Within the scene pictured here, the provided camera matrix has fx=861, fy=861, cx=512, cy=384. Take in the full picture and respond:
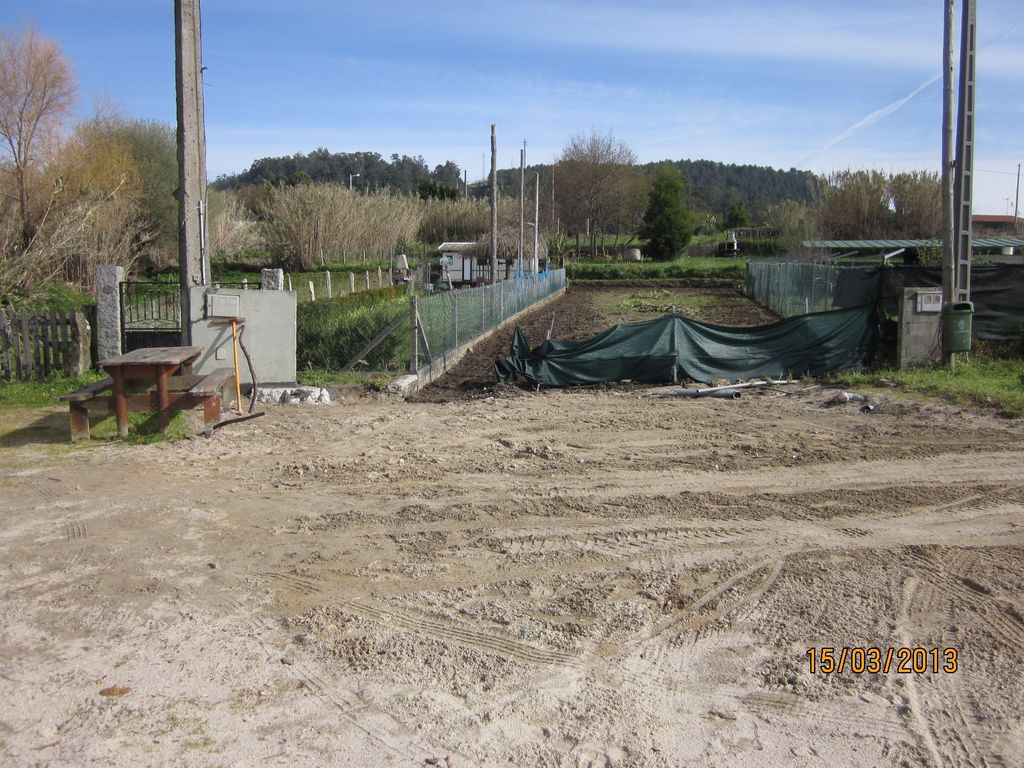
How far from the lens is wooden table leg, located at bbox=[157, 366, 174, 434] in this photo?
9.68 metres

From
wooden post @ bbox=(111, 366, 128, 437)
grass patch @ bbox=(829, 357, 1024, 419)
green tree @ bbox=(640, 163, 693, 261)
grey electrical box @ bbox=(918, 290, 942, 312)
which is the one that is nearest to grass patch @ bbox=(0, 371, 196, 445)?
wooden post @ bbox=(111, 366, 128, 437)

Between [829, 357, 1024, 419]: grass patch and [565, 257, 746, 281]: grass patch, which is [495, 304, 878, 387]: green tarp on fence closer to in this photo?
[829, 357, 1024, 419]: grass patch

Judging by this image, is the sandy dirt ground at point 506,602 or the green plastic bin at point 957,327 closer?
the sandy dirt ground at point 506,602

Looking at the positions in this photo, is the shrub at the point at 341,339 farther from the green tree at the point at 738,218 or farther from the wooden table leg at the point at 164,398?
the green tree at the point at 738,218

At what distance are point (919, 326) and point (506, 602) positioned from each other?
12.4 meters

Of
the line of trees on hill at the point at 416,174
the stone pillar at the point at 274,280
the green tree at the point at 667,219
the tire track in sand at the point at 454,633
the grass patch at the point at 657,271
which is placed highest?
the line of trees on hill at the point at 416,174

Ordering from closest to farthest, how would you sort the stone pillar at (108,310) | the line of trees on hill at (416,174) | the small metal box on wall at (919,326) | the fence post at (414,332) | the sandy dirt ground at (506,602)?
the sandy dirt ground at (506,602), the stone pillar at (108,310), the fence post at (414,332), the small metal box on wall at (919,326), the line of trees on hill at (416,174)

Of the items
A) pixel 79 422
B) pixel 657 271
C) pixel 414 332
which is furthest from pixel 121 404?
pixel 657 271

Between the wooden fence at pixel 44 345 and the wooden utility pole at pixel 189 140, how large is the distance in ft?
9.38

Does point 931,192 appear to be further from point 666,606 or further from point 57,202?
point 666,606

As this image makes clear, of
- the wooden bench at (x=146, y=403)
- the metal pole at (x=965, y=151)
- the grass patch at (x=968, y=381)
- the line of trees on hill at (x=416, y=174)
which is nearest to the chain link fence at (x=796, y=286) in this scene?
the metal pole at (x=965, y=151)

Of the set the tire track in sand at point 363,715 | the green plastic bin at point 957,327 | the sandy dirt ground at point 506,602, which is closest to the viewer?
the tire track in sand at point 363,715

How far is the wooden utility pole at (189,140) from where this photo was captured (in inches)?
464

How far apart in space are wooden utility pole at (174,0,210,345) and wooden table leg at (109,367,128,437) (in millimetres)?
2349
